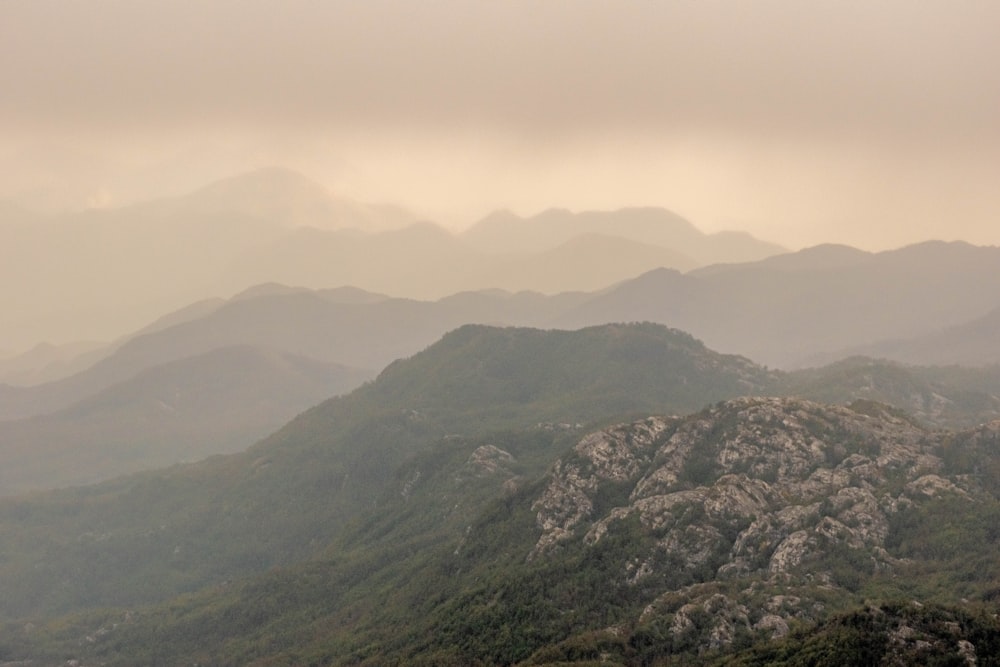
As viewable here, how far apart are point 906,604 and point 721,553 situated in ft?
171

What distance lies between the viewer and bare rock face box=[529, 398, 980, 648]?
140375 millimetres

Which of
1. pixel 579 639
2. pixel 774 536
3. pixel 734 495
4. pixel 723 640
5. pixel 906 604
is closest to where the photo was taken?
pixel 906 604

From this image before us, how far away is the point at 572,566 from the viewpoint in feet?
556

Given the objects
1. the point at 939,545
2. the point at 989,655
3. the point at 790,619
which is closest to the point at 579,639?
the point at 790,619

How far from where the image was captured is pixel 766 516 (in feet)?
547

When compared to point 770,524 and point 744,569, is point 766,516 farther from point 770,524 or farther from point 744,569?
point 744,569

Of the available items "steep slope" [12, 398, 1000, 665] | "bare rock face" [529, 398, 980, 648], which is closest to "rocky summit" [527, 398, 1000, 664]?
"bare rock face" [529, 398, 980, 648]

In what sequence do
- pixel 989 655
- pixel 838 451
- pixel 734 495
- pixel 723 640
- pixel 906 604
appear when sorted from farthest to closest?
pixel 838 451 < pixel 734 495 < pixel 723 640 < pixel 906 604 < pixel 989 655

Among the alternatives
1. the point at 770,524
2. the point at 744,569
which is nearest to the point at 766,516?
the point at 770,524

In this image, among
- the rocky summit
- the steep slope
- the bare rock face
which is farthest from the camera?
the bare rock face

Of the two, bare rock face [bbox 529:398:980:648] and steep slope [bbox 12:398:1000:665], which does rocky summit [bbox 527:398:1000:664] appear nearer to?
bare rock face [bbox 529:398:980:648]

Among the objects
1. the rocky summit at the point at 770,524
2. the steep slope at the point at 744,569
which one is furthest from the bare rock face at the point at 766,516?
the steep slope at the point at 744,569

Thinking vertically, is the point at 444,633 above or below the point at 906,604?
below

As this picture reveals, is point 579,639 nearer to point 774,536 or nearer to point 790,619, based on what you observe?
point 790,619
